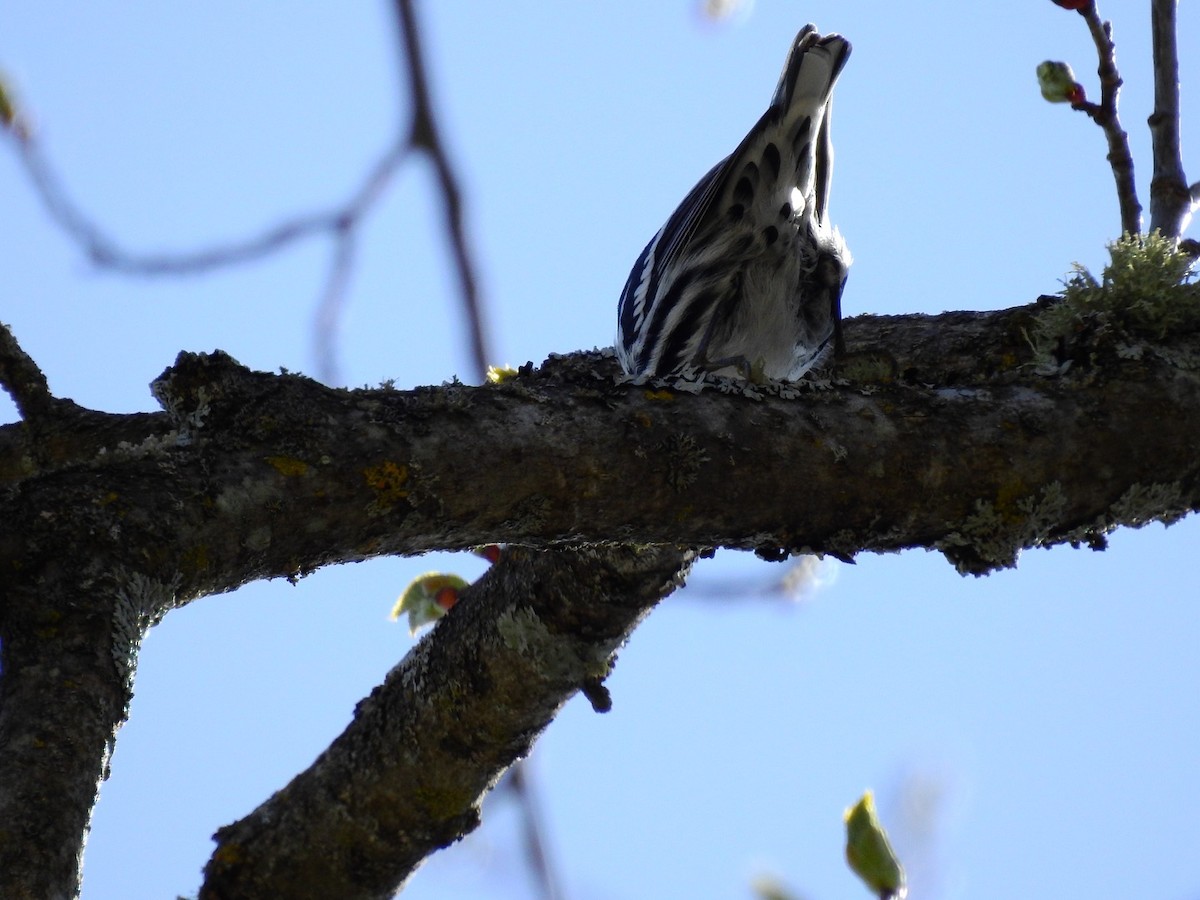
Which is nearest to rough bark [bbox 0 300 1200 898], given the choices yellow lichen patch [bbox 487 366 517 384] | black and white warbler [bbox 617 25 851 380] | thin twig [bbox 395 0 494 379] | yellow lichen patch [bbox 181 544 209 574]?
yellow lichen patch [bbox 181 544 209 574]

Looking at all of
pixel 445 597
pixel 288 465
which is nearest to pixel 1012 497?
pixel 288 465

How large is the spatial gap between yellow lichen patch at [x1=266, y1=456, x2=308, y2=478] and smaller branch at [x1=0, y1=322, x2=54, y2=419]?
0.40m

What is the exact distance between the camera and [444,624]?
282 centimetres

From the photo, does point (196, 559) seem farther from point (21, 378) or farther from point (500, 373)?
point (500, 373)

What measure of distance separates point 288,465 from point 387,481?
0.14 metres

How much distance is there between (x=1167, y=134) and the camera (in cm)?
312

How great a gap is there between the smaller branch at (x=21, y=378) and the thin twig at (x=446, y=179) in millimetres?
842

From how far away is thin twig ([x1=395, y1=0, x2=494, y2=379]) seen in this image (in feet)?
→ 8.32

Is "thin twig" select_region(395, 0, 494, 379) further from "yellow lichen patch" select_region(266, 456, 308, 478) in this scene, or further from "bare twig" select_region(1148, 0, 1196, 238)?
"bare twig" select_region(1148, 0, 1196, 238)

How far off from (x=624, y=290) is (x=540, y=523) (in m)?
2.27

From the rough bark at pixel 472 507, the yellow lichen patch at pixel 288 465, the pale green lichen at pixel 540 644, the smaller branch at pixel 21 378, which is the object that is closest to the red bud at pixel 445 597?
the rough bark at pixel 472 507

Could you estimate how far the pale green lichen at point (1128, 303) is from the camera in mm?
2479

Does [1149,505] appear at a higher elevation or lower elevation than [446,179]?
lower

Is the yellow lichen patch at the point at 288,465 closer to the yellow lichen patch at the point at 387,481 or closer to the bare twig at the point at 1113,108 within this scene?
the yellow lichen patch at the point at 387,481
